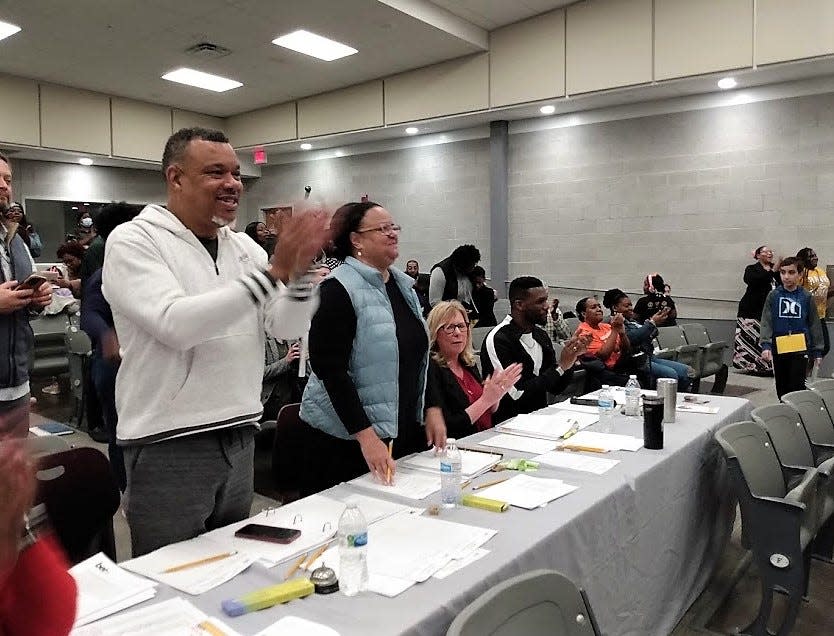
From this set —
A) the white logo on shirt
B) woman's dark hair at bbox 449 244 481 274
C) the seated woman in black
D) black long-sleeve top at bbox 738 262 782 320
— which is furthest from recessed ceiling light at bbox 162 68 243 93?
the white logo on shirt

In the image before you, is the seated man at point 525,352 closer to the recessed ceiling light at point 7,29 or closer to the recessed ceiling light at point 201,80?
the recessed ceiling light at point 7,29

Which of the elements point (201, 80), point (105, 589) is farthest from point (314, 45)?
point (105, 589)

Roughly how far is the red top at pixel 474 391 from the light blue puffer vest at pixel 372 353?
830mm

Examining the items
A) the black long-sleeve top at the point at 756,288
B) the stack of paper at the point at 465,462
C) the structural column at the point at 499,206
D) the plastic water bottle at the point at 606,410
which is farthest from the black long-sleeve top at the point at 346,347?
the structural column at the point at 499,206

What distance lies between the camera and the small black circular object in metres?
1.33

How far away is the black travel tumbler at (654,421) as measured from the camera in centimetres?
237

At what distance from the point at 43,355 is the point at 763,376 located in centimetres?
743

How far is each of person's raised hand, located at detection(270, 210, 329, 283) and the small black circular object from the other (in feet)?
1.99

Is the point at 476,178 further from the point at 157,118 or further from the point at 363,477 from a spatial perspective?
the point at 363,477

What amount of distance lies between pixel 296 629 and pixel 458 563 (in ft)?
1.31

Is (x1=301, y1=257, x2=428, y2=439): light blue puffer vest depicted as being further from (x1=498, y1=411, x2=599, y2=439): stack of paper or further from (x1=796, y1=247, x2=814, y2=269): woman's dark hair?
(x1=796, y1=247, x2=814, y2=269): woman's dark hair

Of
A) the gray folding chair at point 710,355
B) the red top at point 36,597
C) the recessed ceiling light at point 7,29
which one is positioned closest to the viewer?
the red top at point 36,597

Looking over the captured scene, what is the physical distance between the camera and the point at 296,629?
46.7 inches

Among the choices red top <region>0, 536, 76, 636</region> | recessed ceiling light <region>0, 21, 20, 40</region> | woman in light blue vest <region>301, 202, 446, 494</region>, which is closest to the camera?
red top <region>0, 536, 76, 636</region>
